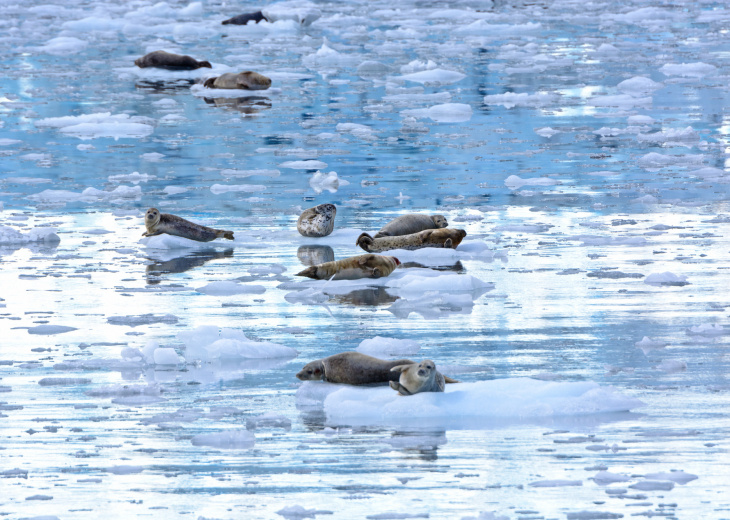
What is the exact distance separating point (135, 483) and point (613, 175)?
7.66 m

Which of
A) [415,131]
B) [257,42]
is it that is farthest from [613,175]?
[257,42]

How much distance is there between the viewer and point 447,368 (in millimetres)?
5691

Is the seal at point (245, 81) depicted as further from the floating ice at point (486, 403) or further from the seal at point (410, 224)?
the floating ice at point (486, 403)

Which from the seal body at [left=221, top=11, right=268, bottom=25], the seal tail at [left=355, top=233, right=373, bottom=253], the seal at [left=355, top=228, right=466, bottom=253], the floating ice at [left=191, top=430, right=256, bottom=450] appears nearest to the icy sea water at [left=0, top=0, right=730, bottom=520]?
the floating ice at [left=191, top=430, right=256, bottom=450]

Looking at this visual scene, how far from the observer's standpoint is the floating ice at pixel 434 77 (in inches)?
734

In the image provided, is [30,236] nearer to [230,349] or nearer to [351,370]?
[230,349]

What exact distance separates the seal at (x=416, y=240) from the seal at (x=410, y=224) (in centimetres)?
11

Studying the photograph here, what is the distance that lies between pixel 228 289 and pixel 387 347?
1.80 metres

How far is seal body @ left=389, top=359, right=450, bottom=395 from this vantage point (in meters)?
5.10

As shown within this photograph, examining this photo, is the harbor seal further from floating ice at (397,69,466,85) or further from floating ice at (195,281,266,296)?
floating ice at (397,69,466,85)

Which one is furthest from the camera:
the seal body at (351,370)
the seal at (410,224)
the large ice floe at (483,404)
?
the seal at (410,224)

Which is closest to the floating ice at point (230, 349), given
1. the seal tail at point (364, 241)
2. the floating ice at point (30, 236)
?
the seal tail at point (364, 241)

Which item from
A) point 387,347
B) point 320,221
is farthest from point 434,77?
point 387,347

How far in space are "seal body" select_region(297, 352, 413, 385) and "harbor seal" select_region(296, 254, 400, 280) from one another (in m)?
2.17
